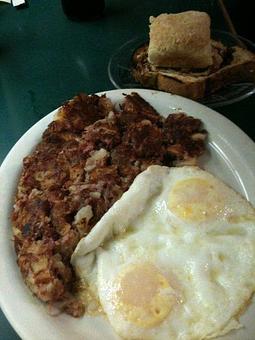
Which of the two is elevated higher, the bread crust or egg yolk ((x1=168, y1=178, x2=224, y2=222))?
the bread crust

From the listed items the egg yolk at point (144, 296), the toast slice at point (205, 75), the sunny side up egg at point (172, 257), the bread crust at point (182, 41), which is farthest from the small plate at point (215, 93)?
the egg yolk at point (144, 296)

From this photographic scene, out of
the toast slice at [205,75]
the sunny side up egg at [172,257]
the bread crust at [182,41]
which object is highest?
the bread crust at [182,41]

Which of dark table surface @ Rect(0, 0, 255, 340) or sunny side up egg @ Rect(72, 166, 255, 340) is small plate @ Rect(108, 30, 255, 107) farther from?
sunny side up egg @ Rect(72, 166, 255, 340)

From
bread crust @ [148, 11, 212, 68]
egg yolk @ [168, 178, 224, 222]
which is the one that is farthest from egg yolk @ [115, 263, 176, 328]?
bread crust @ [148, 11, 212, 68]

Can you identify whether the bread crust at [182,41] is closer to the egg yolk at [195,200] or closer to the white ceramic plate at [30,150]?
the white ceramic plate at [30,150]

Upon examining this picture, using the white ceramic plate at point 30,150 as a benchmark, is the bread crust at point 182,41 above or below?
above

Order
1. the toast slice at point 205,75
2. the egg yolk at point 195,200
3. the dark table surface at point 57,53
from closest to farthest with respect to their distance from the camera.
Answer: the egg yolk at point 195,200, the toast slice at point 205,75, the dark table surface at point 57,53

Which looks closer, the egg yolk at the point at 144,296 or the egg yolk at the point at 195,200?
the egg yolk at the point at 144,296

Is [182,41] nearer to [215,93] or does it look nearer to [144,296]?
[215,93]
